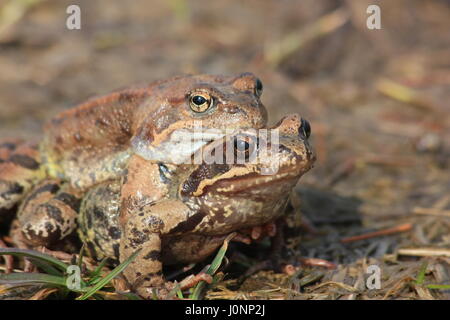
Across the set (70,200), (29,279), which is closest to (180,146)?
(70,200)

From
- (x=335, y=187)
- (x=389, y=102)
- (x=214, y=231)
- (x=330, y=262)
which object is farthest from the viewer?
(x=389, y=102)

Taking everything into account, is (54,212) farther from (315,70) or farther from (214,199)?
(315,70)

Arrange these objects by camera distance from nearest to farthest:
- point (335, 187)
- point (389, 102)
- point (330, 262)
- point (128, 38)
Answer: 1. point (330, 262)
2. point (335, 187)
3. point (389, 102)
4. point (128, 38)

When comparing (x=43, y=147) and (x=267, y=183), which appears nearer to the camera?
(x=267, y=183)

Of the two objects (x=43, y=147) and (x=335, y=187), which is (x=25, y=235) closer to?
(x=43, y=147)

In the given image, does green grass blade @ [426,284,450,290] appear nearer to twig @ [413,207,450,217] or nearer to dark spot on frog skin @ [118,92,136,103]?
twig @ [413,207,450,217]

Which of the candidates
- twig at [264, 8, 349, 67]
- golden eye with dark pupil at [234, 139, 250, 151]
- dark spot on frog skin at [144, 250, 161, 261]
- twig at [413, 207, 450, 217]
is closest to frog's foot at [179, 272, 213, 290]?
dark spot on frog skin at [144, 250, 161, 261]
